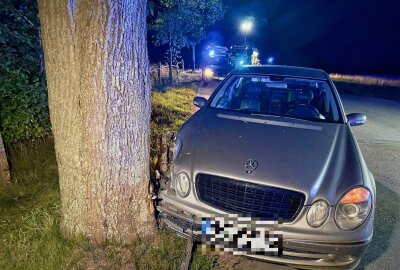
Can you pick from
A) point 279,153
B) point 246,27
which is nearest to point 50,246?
point 279,153

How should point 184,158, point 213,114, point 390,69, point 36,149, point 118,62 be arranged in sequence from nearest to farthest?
point 118,62 → point 184,158 → point 213,114 → point 36,149 → point 390,69

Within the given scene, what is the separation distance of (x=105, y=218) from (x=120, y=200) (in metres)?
0.20

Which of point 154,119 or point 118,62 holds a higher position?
point 118,62

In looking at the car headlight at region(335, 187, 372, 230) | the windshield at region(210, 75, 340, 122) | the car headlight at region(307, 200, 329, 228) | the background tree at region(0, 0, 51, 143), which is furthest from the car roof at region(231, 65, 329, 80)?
the background tree at region(0, 0, 51, 143)

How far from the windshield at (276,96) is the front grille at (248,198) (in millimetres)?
1485

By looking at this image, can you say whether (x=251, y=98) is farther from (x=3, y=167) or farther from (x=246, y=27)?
(x=246, y=27)

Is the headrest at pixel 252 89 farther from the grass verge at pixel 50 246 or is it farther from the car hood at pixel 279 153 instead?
the grass verge at pixel 50 246

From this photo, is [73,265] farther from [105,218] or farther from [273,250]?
[273,250]

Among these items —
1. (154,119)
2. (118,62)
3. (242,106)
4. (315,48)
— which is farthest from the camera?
(315,48)

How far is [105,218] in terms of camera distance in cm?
259

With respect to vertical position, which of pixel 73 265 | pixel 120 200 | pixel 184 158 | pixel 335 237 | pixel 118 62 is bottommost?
pixel 73 265

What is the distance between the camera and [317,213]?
235 cm

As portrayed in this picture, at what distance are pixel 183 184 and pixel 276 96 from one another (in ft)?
7.08

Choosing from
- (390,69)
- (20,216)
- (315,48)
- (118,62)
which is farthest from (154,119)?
(315,48)
